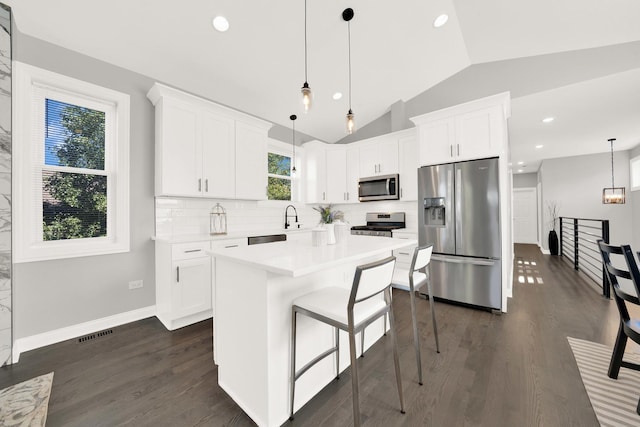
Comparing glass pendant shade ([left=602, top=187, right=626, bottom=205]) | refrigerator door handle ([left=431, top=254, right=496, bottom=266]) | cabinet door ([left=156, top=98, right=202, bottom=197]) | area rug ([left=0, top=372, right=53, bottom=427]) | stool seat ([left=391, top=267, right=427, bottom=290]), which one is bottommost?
area rug ([left=0, top=372, right=53, bottom=427])

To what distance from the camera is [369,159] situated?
462cm

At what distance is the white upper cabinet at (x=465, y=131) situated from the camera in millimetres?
2936

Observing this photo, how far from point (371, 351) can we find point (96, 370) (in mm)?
2209

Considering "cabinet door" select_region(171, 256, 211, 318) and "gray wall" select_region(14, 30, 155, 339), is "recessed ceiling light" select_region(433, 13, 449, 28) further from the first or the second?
"cabinet door" select_region(171, 256, 211, 318)

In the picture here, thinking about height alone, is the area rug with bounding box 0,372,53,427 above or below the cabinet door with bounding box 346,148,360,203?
below

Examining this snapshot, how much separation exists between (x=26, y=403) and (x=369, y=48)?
4.47m

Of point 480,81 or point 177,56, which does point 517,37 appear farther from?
point 177,56

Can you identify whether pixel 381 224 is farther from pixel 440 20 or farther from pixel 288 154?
pixel 440 20

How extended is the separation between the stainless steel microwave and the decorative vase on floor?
5.62 m

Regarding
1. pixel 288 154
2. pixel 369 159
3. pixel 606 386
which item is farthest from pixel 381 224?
pixel 606 386

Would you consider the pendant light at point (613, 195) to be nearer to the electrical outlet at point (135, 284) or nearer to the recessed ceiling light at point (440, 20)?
the recessed ceiling light at point (440, 20)

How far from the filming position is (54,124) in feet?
8.08

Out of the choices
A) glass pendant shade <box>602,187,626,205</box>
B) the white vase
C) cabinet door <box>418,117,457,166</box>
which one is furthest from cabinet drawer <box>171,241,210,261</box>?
glass pendant shade <box>602,187,626,205</box>

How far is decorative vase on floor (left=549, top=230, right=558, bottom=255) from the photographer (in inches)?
264
